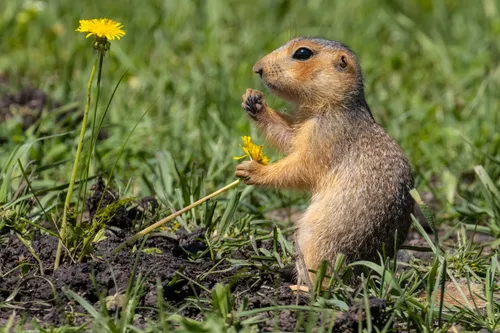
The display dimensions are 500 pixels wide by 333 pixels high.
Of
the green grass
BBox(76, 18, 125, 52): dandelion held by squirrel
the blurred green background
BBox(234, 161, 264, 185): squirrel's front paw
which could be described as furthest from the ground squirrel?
BBox(76, 18, 125, 52): dandelion held by squirrel

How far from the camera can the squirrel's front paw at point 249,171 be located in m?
4.60

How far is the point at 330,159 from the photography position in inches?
181

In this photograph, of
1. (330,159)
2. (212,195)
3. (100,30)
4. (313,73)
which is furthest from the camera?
(313,73)

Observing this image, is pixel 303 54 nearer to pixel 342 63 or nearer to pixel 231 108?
pixel 342 63

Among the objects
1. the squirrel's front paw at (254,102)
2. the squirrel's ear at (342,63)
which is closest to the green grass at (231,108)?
the squirrel's front paw at (254,102)

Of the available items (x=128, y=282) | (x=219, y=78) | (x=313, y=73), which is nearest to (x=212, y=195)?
(x=128, y=282)

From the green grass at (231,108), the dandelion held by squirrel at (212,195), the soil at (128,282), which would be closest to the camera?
the soil at (128,282)

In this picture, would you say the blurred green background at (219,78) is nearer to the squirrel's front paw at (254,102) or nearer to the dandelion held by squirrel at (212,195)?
the squirrel's front paw at (254,102)

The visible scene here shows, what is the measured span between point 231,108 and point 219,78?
347 millimetres

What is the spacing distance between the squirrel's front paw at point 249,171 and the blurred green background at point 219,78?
1.76 feet

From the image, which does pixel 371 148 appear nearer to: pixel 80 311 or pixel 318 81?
pixel 318 81

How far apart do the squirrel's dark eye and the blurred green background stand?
82 centimetres

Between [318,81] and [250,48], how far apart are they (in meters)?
3.45

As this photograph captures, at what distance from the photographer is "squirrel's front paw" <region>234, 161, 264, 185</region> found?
4.60m
